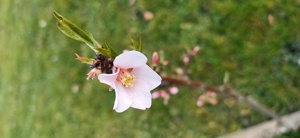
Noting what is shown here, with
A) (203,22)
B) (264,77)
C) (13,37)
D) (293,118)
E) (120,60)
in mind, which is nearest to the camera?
(120,60)

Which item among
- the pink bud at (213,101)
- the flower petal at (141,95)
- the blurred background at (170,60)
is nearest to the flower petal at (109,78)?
the flower petal at (141,95)

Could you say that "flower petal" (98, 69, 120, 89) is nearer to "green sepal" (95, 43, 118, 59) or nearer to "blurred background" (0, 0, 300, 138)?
"green sepal" (95, 43, 118, 59)

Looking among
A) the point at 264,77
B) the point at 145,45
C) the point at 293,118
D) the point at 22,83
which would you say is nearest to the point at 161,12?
the point at 145,45

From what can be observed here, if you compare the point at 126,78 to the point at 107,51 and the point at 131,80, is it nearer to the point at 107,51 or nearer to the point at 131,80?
the point at 131,80

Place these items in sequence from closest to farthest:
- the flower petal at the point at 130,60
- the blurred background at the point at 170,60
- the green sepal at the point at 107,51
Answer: the flower petal at the point at 130,60 < the green sepal at the point at 107,51 < the blurred background at the point at 170,60

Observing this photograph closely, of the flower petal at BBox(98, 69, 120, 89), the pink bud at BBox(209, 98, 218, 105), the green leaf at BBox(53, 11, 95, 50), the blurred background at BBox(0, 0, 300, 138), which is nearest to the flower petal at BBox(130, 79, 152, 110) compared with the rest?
the flower petal at BBox(98, 69, 120, 89)

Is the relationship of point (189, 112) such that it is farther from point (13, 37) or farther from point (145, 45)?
point (13, 37)

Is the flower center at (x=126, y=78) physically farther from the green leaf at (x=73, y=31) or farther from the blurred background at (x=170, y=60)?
the blurred background at (x=170, y=60)
